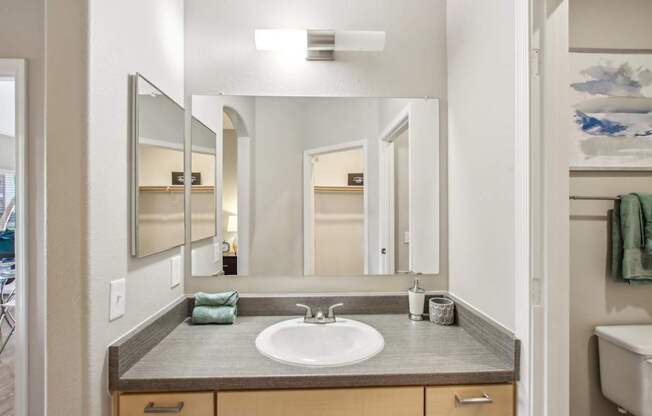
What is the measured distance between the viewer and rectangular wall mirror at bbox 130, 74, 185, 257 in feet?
3.87

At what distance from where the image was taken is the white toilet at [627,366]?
4.24ft

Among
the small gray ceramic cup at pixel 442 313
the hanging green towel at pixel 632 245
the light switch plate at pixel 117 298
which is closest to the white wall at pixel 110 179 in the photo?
the light switch plate at pixel 117 298

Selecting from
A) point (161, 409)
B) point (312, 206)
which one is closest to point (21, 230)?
point (161, 409)

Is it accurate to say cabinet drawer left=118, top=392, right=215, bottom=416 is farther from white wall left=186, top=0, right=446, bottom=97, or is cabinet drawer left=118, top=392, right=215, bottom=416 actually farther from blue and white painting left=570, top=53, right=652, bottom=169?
blue and white painting left=570, top=53, right=652, bottom=169

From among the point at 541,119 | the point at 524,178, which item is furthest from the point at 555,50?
the point at 524,178

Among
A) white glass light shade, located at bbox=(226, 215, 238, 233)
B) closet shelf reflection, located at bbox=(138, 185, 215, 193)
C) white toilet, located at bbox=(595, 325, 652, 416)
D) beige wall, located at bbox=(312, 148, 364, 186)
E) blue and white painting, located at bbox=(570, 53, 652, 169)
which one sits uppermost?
blue and white painting, located at bbox=(570, 53, 652, 169)

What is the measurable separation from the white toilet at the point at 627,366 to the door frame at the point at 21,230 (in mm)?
2509

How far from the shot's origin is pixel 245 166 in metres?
1.75

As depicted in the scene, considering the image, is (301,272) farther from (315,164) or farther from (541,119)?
(541,119)

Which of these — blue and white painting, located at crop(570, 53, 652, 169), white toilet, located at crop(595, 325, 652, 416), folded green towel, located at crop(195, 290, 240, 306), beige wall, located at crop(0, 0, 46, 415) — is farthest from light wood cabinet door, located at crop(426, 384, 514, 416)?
beige wall, located at crop(0, 0, 46, 415)

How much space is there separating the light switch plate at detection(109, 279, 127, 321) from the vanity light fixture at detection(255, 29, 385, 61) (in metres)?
1.16

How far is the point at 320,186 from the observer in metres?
1.74

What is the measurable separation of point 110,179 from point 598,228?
1923 mm

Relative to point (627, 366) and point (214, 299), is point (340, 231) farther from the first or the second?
point (627, 366)
